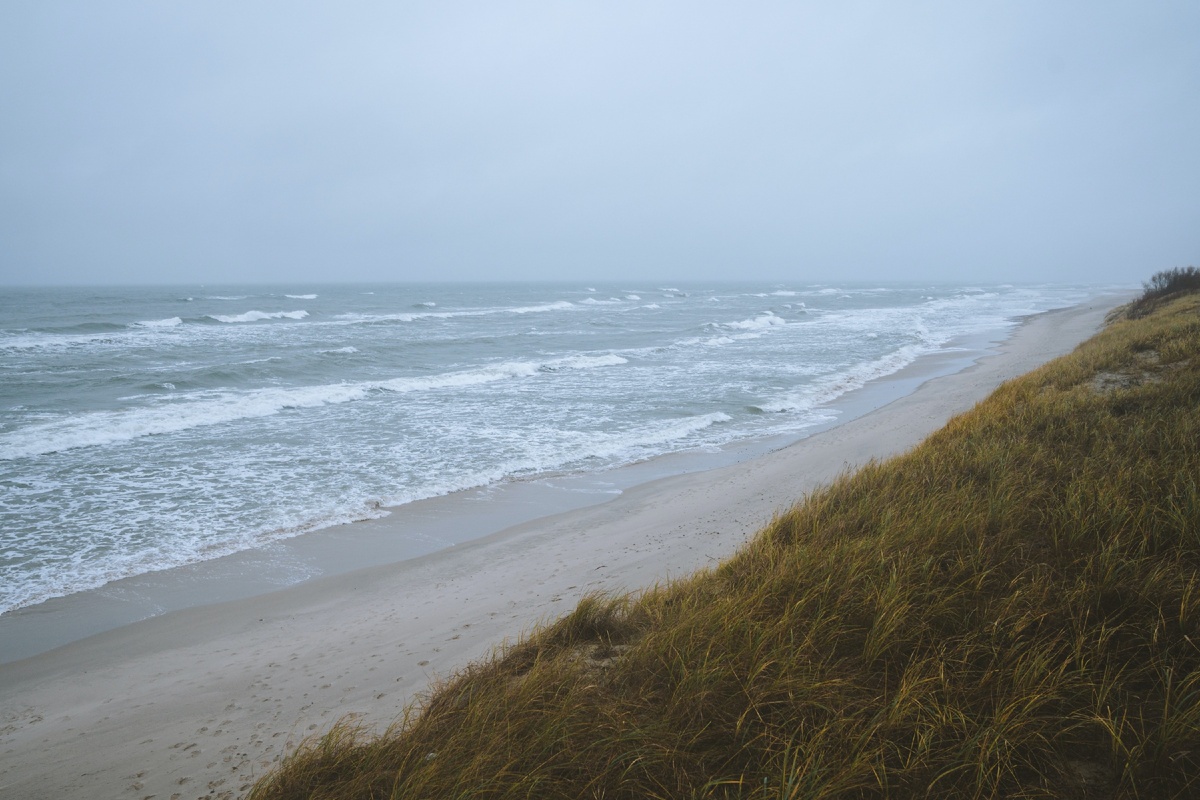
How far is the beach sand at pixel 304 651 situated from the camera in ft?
13.8

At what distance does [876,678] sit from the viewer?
3082mm

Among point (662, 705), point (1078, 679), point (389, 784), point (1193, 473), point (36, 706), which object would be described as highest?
point (1193, 473)

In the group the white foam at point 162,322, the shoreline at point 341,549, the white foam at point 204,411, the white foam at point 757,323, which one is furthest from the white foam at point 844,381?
the white foam at point 162,322

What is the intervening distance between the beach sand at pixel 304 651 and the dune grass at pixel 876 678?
46.6 inches

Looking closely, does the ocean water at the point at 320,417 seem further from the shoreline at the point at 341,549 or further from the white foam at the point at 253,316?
the white foam at the point at 253,316

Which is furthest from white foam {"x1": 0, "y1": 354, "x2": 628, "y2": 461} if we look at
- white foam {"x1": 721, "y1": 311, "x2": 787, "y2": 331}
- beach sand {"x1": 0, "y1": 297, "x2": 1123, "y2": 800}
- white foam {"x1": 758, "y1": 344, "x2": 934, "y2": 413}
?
white foam {"x1": 721, "y1": 311, "x2": 787, "y2": 331}

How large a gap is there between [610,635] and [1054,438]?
216 inches

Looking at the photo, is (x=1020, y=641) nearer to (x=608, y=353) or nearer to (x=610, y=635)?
(x=610, y=635)

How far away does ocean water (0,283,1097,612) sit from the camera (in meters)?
9.34

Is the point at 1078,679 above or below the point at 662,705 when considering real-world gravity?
above

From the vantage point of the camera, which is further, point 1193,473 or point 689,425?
point 689,425

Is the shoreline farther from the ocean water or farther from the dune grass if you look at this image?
the dune grass

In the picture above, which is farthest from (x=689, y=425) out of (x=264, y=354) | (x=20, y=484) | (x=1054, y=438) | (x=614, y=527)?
(x=264, y=354)

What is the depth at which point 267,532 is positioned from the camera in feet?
29.8
